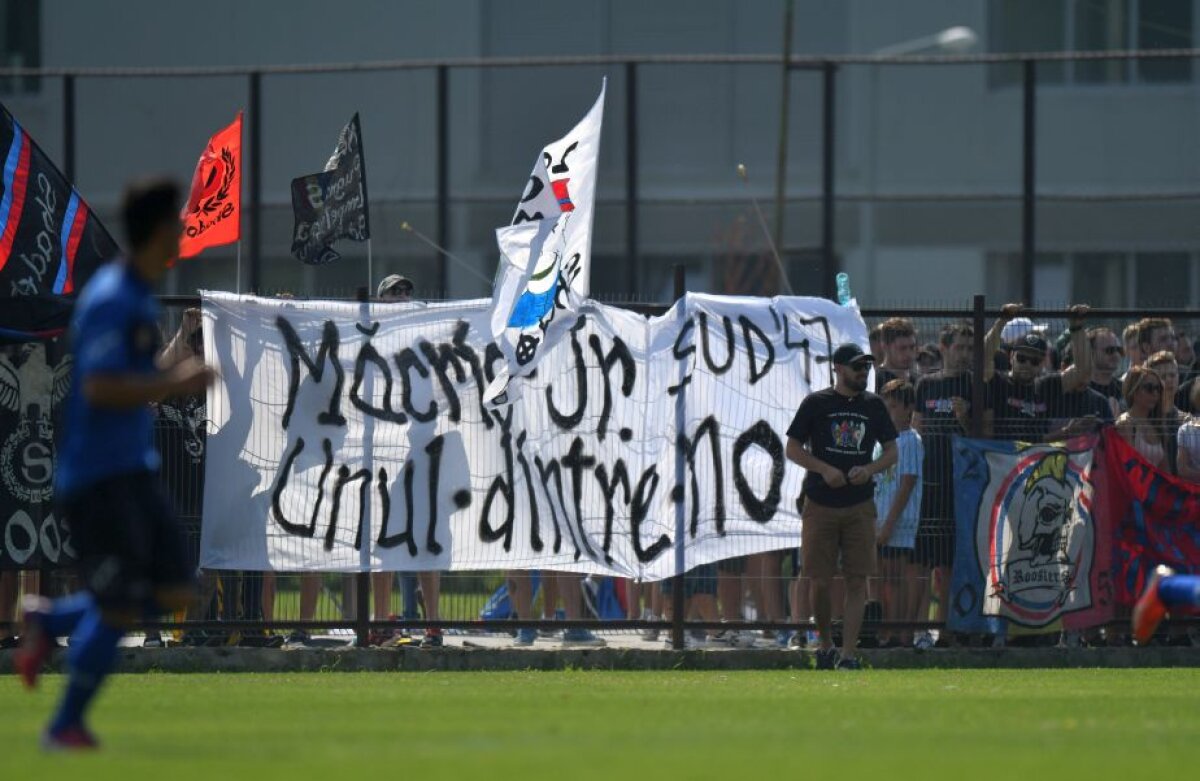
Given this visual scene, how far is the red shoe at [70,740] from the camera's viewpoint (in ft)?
25.1

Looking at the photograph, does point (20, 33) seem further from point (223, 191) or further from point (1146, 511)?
point (1146, 511)

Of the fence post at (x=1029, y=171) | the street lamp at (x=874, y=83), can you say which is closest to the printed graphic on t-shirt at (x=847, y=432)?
the fence post at (x=1029, y=171)

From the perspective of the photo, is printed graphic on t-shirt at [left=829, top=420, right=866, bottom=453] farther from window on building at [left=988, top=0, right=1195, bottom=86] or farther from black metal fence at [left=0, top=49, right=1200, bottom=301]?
window on building at [left=988, top=0, right=1195, bottom=86]

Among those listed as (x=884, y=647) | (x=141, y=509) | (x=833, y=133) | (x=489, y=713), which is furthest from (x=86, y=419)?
(x=833, y=133)

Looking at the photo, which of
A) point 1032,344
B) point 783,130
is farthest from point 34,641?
point 783,130

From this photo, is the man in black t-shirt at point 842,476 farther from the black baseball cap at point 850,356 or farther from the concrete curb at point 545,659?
the concrete curb at point 545,659

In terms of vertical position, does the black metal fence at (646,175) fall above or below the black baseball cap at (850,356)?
above

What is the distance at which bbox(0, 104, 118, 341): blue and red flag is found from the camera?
47.4ft

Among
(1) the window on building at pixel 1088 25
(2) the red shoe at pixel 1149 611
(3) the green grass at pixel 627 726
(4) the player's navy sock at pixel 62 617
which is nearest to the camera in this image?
(3) the green grass at pixel 627 726

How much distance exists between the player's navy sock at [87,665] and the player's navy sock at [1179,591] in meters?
5.67

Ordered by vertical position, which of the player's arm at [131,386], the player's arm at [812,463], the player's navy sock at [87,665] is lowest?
the player's navy sock at [87,665]

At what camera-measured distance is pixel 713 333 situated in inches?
582

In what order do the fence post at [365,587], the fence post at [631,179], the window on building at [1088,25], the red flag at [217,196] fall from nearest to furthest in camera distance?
the fence post at [365,587]
the red flag at [217,196]
the fence post at [631,179]
the window on building at [1088,25]

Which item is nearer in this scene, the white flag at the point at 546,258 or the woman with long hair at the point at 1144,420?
the white flag at the point at 546,258
